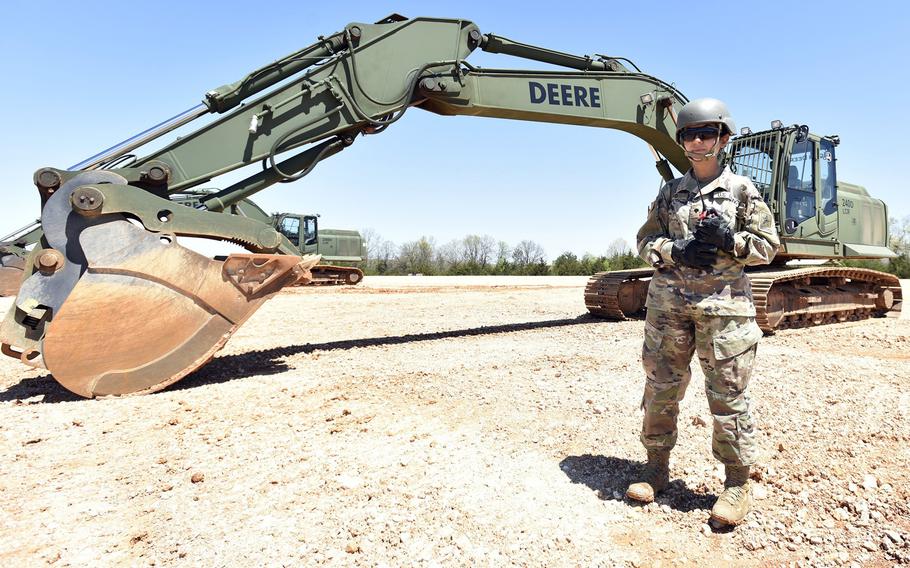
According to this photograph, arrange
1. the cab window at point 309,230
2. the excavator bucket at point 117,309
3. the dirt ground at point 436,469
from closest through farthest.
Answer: the dirt ground at point 436,469, the excavator bucket at point 117,309, the cab window at point 309,230

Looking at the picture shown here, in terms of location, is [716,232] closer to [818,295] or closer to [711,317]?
[711,317]

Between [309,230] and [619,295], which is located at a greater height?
[309,230]

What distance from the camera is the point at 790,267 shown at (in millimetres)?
9562

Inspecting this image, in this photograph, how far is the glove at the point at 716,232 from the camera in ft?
8.96

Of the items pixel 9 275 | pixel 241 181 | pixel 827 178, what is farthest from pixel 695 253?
pixel 9 275

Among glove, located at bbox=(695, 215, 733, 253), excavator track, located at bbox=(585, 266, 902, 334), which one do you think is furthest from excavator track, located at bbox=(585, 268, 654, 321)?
glove, located at bbox=(695, 215, 733, 253)

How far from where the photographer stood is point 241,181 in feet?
20.6

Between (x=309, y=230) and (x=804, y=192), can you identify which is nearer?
(x=804, y=192)

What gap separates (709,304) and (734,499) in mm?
949

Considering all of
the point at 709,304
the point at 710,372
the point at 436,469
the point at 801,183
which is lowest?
the point at 436,469

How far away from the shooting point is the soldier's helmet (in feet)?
9.40

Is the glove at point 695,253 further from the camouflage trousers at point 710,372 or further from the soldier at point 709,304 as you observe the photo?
the camouflage trousers at point 710,372

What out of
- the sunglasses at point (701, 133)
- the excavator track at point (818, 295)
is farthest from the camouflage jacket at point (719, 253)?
the excavator track at point (818, 295)

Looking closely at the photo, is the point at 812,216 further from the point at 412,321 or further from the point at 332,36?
the point at 332,36
